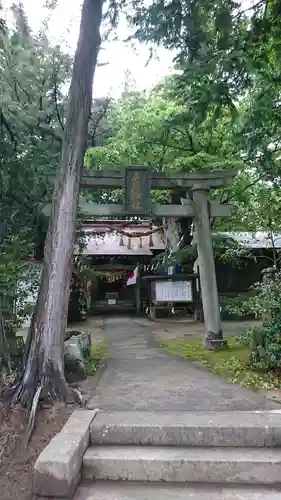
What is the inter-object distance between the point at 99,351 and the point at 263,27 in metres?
6.07

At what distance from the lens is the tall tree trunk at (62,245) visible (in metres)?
3.99

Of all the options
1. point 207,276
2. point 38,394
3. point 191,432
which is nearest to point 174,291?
point 207,276

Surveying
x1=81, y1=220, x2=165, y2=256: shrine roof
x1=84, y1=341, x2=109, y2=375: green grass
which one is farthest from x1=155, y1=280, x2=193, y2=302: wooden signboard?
x1=84, y1=341, x2=109, y2=375: green grass

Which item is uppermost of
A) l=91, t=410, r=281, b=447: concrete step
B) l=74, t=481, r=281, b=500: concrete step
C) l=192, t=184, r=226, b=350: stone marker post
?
l=192, t=184, r=226, b=350: stone marker post

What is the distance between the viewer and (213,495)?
2867mm

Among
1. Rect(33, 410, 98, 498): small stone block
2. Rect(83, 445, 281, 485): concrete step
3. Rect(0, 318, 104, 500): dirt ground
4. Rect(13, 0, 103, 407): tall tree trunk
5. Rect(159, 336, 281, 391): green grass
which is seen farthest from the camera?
Rect(159, 336, 281, 391): green grass

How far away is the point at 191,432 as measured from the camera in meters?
3.37

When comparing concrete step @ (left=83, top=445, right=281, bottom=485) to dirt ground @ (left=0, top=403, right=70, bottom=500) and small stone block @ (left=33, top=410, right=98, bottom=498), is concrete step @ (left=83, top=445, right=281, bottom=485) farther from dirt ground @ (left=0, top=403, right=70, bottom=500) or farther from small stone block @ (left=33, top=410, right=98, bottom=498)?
dirt ground @ (left=0, top=403, right=70, bottom=500)

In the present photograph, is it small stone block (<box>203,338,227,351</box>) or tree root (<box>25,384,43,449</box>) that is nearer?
tree root (<box>25,384,43,449</box>)

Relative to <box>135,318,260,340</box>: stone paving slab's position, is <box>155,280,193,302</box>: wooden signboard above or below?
above

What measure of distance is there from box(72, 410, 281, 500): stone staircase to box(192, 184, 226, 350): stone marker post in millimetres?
3764

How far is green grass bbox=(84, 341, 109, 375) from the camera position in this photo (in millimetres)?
5634

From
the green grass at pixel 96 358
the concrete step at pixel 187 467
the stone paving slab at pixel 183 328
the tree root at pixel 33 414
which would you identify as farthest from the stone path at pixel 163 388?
the stone paving slab at pixel 183 328

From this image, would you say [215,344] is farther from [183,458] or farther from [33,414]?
[33,414]
